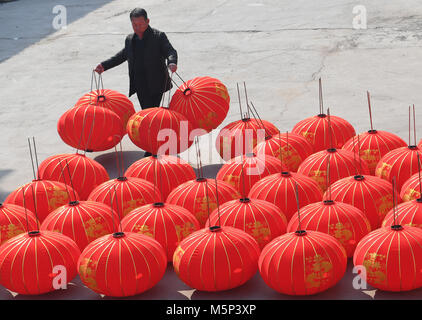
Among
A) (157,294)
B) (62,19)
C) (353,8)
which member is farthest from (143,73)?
(62,19)

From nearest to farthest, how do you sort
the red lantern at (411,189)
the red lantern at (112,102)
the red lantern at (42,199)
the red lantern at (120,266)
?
the red lantern at (120,266), the red lantern at (411,189), the red lantern at (42,199), the red lantern at (112,102)

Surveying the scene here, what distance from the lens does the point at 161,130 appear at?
11.4 meters

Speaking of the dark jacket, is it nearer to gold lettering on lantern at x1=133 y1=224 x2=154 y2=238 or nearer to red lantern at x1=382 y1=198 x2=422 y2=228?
gold lettering on lantern at x1=133 y1=224 x2=154 y2=238

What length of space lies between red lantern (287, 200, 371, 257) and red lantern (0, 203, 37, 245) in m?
2.85

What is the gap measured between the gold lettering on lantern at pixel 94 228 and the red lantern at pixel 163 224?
0.89 ft

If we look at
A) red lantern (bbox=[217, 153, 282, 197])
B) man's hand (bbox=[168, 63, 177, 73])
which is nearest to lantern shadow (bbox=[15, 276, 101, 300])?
red lantern (bbox=[217, 153, 282, 197])

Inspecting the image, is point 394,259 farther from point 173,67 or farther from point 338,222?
point 173,67

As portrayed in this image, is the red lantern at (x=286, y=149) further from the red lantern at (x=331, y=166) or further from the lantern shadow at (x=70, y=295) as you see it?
the lantern shadow at (x=70, y=295)

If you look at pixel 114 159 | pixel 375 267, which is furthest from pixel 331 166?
pixel 114 159

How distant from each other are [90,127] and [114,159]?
965 mm

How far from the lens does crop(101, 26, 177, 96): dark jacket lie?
12016 mm

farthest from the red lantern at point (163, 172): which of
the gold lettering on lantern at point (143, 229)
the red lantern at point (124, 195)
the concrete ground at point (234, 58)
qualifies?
the concrete ground at point (234, 58)

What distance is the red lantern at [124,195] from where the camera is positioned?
9477mm

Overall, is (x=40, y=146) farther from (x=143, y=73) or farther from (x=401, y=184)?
(x=401, y=184)
